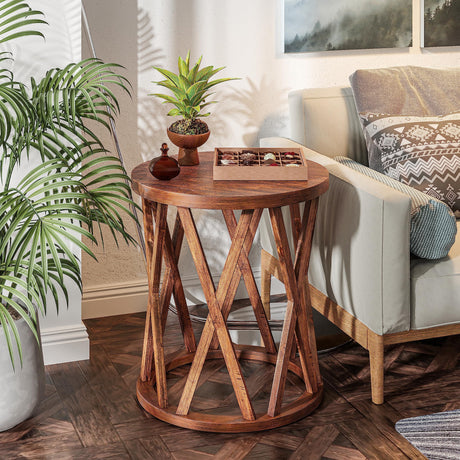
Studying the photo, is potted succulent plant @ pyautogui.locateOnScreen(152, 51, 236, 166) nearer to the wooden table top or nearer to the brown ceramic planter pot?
the brown ceramic planter pot

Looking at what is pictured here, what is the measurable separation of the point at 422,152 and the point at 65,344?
1.45 metres

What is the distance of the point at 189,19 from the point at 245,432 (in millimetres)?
1623

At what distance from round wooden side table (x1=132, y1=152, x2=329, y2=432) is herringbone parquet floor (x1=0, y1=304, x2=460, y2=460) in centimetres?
5

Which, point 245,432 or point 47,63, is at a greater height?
point 47,63

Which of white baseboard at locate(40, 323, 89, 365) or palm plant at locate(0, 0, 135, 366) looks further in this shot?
white baseboard at locate(40, 323, 89, 365)

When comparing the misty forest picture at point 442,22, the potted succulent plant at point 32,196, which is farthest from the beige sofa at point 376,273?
the misty forest picture at point 442,22

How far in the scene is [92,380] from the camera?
7.97 ft

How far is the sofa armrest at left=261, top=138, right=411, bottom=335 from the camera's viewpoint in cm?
210

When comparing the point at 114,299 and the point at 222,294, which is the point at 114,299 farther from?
the point at 222,294

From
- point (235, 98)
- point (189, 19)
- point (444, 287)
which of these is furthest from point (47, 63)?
point (444, 287)

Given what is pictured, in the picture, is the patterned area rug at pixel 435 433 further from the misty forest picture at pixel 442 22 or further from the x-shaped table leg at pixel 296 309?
the misty forest picture at pixel 442 22

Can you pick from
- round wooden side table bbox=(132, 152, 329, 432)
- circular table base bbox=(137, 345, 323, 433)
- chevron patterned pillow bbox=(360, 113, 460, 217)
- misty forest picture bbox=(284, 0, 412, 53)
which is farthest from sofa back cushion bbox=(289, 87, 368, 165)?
circular table base bbox=(137, 345, 323, 433)

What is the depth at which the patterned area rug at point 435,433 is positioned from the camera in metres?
1.97

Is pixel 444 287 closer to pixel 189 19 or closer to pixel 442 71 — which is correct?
pixel 442 71
